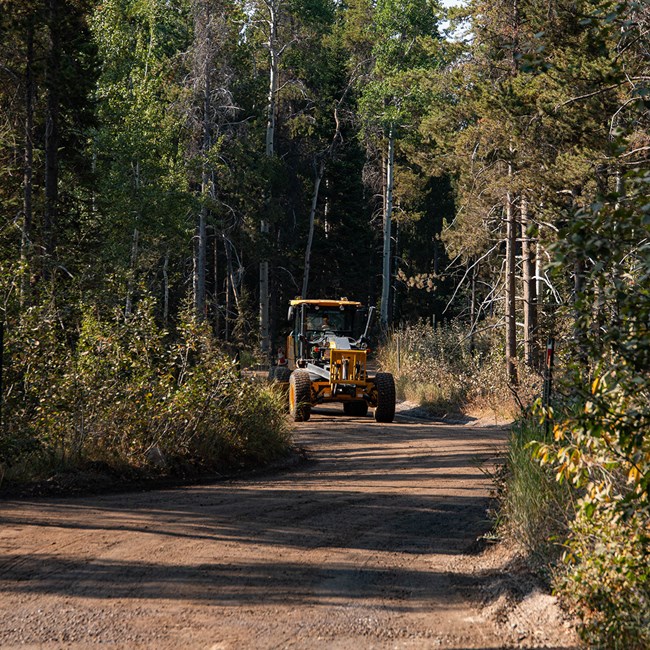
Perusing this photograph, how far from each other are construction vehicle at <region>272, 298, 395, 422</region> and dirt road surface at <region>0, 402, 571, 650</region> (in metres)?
9.58

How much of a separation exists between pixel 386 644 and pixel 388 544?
2.95 meters

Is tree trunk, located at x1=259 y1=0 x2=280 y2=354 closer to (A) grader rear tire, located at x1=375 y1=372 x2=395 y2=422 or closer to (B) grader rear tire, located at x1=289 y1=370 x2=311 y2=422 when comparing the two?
(B) grader rear tire, located at x1=289 y1=370 x2=311 y2=422

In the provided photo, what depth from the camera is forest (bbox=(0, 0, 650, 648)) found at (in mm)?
5945

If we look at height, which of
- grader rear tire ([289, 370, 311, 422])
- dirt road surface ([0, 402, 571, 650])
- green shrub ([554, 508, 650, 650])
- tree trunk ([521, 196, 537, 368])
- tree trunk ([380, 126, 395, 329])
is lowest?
dirt road surface ([0, 402, 571, 650])

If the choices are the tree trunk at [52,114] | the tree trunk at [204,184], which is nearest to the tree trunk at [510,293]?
the tree trunk at [52,114]

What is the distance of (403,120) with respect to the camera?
44.8 metres

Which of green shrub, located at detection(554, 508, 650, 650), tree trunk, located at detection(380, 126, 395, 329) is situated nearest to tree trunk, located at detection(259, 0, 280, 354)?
tree trunk, located at detection(380, 126, 395, 329)

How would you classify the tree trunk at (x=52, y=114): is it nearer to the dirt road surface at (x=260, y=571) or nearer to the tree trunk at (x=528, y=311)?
the dirt road surface at (x=260, y=571)

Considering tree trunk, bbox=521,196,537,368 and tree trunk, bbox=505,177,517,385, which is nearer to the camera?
tree trunk, bbox=521,196,537,368

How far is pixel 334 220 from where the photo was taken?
52531 mm

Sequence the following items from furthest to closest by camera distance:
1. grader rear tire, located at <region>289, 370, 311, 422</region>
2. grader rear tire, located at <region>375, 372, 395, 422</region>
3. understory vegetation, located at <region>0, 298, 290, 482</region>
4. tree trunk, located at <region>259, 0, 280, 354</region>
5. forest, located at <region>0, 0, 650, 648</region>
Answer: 1. tree trunk, located at <region>259, 0, 280, 354</region>
2. grader rear tire, located at <region>375, 372, 395, 422</region>
3. grader rear tire, located at <region>289, 370, 311, 422</region>
4. understory vegetation, located at <region>0, 298, 290, 482</region>
5. forest, located at <region>0, 0, 650, 648</region>

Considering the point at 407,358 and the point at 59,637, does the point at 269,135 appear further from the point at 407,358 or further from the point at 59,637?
the point at 59,637

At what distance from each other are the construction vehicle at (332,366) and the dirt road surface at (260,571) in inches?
377

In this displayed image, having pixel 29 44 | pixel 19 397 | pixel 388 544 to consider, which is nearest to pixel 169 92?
pixel 29 44
